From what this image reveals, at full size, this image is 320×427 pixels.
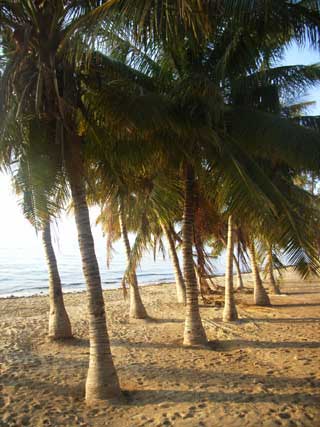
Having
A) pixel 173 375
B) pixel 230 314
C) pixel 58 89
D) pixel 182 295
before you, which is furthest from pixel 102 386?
pixel 182 295

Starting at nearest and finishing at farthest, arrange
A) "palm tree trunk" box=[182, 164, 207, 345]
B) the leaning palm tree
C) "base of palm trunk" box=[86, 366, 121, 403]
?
"base of palm trunk" box=[86, 366, 121, 403] < the leaning palm tree < "palm tree trunk" box=[182, 164, 207, 345]

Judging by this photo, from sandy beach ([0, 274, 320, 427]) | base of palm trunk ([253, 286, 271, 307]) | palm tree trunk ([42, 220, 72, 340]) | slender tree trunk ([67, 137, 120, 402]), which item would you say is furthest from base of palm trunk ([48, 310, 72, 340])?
base of palm trunk ([253, 286, 271, 307])

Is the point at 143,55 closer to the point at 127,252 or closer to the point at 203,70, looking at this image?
the point at 203,70

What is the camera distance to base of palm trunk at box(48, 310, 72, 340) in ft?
30.1

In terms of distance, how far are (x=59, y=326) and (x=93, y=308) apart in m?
3.91

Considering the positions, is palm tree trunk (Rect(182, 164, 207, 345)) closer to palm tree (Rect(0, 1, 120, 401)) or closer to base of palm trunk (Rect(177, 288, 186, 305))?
palm tree (Rect(0, 1, 120, 401))

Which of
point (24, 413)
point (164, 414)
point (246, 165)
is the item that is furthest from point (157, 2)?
point (24, 413)

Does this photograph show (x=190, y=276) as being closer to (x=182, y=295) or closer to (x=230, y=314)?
(x=230, y=314)

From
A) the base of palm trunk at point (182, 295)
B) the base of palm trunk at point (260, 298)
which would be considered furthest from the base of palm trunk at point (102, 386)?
the base of palm trunk at point (260, 298)

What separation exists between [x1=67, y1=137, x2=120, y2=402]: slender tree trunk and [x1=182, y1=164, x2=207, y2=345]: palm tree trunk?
2977 millimetres

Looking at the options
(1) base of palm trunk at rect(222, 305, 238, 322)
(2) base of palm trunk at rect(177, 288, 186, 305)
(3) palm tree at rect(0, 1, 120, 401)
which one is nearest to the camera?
(3) palm tree at rect(0, 1, 120, 401)

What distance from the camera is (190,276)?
841cm

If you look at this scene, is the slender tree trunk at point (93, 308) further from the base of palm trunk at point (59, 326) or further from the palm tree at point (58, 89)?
the base of palm trunk at point (59, 326)

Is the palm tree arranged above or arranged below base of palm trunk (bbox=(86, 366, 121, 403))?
above
